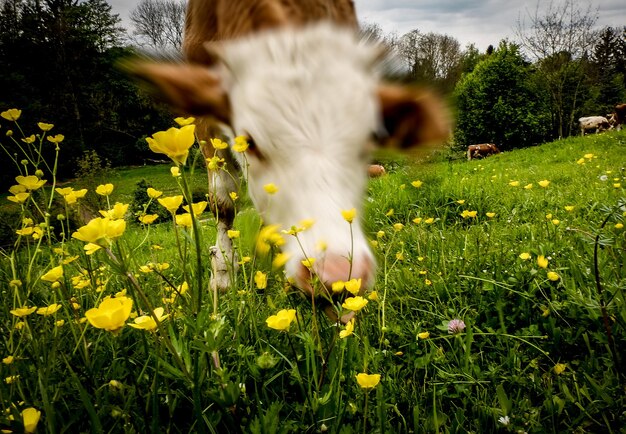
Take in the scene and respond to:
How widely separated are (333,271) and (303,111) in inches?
30.5

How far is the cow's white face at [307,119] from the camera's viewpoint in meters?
1.52

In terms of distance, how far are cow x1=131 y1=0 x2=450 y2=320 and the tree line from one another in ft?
0.89

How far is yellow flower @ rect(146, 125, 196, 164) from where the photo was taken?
72cm

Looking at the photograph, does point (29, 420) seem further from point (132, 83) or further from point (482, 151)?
point (482, 151)

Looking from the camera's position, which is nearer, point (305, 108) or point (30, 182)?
point (30, 182)

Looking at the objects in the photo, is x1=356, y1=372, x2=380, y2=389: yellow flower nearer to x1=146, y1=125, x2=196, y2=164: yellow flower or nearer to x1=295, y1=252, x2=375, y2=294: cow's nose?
x1=295, y1=252, x2=375, y2=294: cow's nose

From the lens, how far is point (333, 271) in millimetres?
1155

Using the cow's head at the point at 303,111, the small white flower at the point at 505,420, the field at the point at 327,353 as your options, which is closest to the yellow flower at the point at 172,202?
the field at the point at 327,353

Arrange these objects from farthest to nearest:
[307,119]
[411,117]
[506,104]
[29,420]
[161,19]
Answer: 1. [506,104]
2. [161,19]
3. [411,117]
4. [307,119]
5. [29,420]

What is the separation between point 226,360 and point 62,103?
11012mm

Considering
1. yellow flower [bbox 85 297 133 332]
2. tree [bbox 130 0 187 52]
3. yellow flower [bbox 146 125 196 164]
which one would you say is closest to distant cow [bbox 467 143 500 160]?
tree [bbox 130 0 187 52]

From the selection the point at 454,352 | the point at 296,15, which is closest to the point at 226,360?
the point at 454,352

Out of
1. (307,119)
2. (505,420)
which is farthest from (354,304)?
(307,119)

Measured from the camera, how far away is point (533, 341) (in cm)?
138
